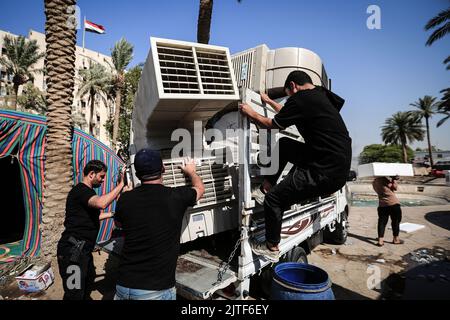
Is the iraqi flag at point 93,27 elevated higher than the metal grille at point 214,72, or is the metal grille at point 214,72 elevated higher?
the iraqi flag at point 93,27

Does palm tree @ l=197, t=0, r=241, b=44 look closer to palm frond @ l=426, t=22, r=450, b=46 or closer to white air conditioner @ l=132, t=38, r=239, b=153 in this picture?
white air conditioner @ l=132, t=38, r=239, b=153

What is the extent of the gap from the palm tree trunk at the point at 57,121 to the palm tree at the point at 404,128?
52.1m

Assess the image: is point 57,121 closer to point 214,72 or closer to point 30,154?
point 30,154

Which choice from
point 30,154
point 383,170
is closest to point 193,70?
point 30,154

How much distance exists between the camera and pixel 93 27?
27.2 meters

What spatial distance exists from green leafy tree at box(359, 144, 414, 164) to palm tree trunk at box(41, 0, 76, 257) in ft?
171

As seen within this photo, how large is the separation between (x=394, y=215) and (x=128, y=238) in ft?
22.6

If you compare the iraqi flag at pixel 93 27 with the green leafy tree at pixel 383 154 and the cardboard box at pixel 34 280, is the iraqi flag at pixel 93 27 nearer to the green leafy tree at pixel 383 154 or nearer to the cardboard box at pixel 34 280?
the cardboard box at pixel 34 280

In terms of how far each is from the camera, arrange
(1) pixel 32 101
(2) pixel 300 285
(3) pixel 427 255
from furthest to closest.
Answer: (1) pixel 32 101 → (3) pixel 427 255 → (2) pixel 300 285

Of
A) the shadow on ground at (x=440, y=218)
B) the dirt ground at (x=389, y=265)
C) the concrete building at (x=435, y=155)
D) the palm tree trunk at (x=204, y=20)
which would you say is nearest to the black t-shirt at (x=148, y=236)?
the dirt ground at (x=389, y=265)

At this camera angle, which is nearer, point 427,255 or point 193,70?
point 193,70

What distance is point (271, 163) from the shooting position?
2.97 m

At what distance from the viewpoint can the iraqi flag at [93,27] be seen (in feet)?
88.0
